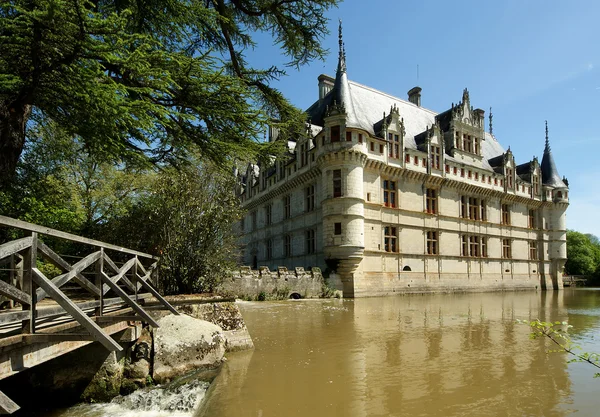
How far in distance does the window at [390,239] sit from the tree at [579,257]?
3909 cm

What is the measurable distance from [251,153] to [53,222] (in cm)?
790

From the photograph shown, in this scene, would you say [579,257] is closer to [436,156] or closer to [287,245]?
[436,156]

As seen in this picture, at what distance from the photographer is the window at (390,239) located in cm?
2722

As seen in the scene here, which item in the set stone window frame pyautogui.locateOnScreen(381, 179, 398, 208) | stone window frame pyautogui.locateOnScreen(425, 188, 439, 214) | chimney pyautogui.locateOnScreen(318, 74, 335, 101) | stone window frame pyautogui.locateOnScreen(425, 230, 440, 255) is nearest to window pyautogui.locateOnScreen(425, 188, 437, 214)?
stone window frame pyautogui.locateOnScreen(425, 188, 439, 214)

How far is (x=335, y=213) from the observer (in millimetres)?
24594

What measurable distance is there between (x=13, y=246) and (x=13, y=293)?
0.36m

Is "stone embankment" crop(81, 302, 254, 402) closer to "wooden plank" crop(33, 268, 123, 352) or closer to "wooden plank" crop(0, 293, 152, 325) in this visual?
"wooden plank" crop(0, 293, 152, 325)

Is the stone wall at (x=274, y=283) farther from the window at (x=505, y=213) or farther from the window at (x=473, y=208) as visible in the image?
the window at (x=505, y=213)

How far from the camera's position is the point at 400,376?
6.30 metres

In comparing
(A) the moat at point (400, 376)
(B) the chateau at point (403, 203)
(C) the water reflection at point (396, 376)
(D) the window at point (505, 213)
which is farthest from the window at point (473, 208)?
(A) the moat at point (400, 376)

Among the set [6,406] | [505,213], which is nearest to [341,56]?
[505,213]

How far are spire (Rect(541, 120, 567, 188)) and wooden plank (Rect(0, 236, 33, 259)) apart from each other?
146ft

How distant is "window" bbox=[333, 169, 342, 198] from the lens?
25.0 meters

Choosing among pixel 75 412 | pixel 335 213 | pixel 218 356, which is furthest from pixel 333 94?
pixel 75 412
